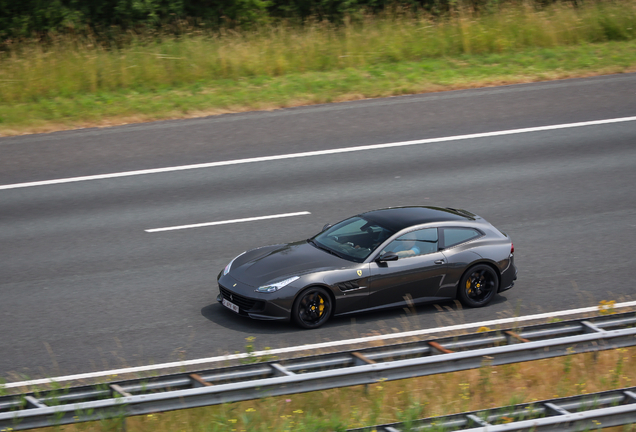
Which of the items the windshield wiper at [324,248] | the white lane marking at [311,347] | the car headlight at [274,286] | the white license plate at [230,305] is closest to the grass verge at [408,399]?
the white lane marking at [311,347]

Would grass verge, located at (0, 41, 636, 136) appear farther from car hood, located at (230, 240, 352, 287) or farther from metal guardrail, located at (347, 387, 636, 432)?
metal guardrail, located at (347, 387, 636, 432)

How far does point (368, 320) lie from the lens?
1038 centimetres

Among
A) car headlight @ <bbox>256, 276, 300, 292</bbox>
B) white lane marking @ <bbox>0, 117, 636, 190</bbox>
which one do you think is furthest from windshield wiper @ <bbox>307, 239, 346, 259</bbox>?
white lane marking @ <bbox>0, 117, 636, 190</bbox>

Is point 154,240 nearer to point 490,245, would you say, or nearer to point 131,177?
point 131,177

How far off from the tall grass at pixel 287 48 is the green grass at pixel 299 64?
0.11 ft

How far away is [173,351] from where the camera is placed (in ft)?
30.6

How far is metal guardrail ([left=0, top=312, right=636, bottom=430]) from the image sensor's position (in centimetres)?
664

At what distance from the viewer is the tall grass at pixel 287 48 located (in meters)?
20.6

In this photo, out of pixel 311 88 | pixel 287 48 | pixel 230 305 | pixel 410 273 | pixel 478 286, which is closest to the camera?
pixel 230 305

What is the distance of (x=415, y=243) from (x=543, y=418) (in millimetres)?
4358

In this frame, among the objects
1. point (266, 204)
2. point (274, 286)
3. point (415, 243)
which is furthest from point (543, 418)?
point (266, 204)

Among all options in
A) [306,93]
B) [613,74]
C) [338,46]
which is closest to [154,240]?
[306,93]

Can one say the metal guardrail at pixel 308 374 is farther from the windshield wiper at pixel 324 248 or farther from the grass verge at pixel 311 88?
the grass verge at pixel 311 88

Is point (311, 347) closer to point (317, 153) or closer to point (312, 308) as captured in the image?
point (312, 308)
